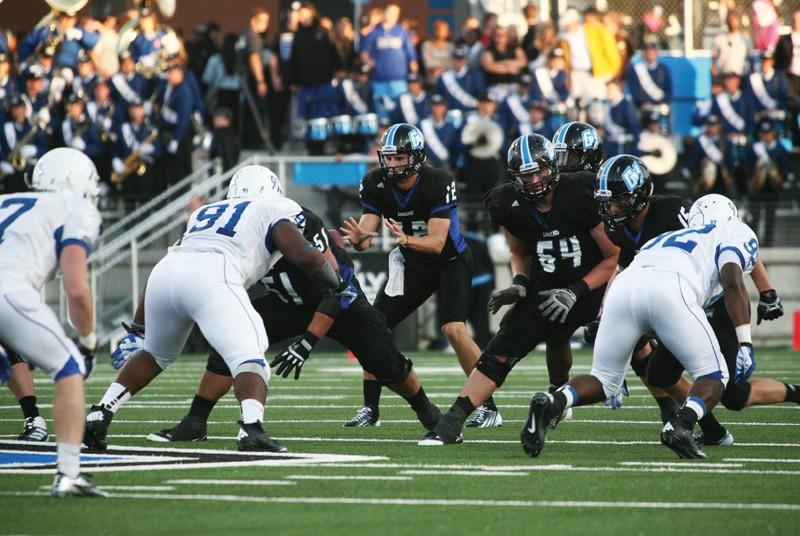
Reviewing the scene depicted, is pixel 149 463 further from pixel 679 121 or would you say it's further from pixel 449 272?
pixel 679 121

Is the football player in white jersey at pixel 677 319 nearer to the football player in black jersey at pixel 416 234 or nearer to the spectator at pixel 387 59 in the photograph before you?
the football player in black jersey at pixel 416 234

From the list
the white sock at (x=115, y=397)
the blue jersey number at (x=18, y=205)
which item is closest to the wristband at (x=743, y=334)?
the white sock at (x=115, y=397)

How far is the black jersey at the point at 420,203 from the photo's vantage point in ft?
30.6

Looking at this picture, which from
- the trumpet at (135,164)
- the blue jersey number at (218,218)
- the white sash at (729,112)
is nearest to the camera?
the blue jersey number at (218,218)

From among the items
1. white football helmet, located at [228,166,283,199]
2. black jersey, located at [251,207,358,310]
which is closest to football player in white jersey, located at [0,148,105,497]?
white football helmet, located at [228,166,283,199]

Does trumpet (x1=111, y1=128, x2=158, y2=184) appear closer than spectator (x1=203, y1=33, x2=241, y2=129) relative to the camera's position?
Yes

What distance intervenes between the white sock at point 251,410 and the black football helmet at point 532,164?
1.93 meters

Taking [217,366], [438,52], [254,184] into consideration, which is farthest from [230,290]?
[438,52]

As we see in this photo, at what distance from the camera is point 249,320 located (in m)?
7.16

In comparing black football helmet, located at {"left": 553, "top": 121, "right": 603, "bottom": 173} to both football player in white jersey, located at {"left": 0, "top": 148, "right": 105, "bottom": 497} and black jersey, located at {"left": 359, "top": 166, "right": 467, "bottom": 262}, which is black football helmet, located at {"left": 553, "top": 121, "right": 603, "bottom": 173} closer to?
black jersey, located at {"left": 359, "top": 166, "right": 467, "bottom": 262}

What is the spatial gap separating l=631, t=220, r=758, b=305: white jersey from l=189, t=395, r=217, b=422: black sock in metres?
2.33

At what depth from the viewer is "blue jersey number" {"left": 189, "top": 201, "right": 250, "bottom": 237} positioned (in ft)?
24.4

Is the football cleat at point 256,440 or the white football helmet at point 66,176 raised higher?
the white football helmet at point 66,176

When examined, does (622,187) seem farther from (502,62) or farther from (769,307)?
(502,62)
